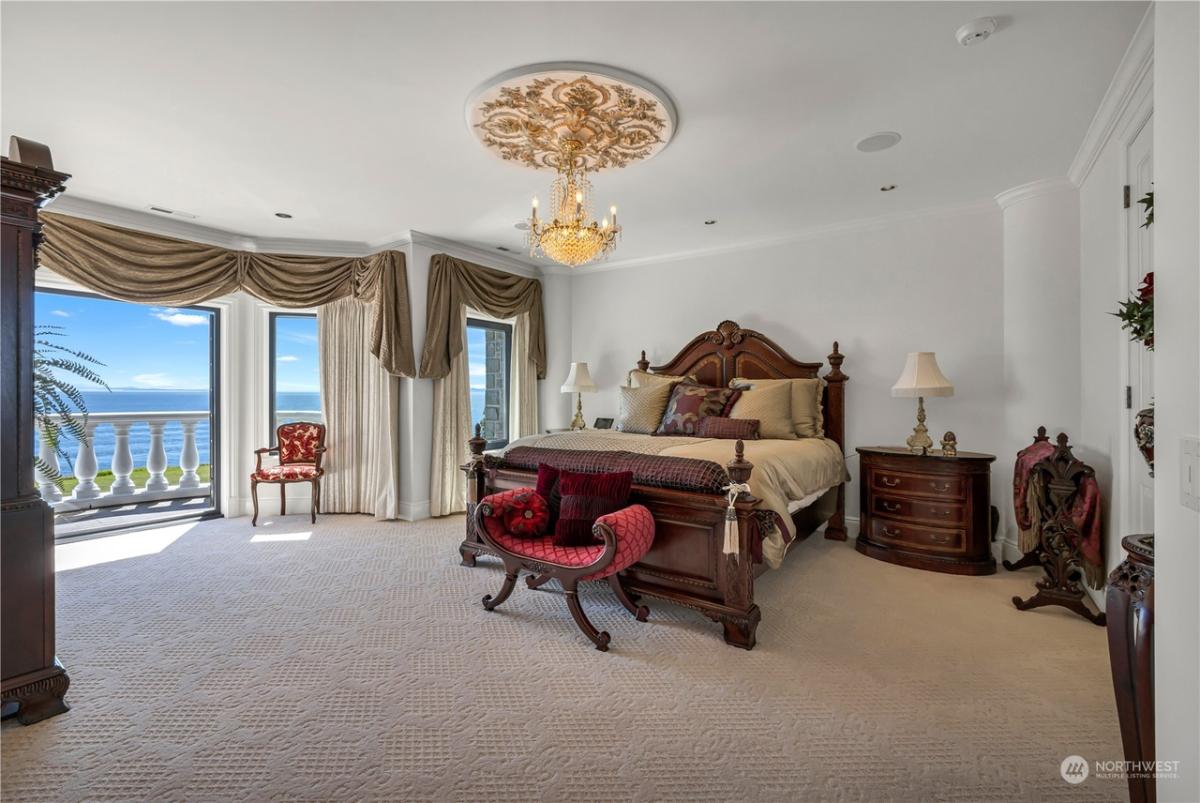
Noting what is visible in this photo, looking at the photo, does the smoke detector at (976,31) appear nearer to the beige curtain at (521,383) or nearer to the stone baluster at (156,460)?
the beige curtain at (521,383)

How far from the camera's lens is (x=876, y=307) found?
4.18m

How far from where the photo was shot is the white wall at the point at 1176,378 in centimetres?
92

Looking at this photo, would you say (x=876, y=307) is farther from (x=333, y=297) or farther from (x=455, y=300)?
(x=333, y=297)

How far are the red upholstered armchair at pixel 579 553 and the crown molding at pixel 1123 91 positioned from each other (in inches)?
104

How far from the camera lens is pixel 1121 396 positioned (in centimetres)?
251

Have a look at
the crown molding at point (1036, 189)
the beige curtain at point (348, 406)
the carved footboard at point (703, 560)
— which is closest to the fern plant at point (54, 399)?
the beige curtain at point (348, 406)

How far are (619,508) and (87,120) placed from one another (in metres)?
3.28

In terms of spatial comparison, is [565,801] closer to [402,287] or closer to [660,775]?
[660,775]

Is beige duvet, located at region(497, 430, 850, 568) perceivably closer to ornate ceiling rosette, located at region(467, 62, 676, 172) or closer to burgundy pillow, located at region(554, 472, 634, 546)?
burgundy pillow, located at region(554, 472, 634, 546)

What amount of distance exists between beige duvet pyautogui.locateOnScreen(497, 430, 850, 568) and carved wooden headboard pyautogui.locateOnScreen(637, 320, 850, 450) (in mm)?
401

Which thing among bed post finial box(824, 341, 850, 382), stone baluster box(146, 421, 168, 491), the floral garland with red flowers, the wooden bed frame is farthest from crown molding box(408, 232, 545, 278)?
the floral garland with red flowers

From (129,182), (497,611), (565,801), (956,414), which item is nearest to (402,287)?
(129,182)

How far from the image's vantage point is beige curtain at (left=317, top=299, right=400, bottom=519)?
194 inches
